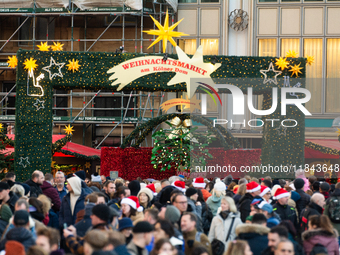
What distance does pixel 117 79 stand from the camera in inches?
648

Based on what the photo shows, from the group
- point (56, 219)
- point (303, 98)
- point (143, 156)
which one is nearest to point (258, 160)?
point (303, 98)

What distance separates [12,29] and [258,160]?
54.6 ft

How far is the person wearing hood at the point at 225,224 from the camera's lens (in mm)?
7009

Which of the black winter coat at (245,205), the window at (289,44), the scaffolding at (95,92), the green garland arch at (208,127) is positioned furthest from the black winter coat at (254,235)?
the window at (289,44)

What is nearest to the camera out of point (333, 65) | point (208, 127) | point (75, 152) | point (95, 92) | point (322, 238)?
point (322, 238)

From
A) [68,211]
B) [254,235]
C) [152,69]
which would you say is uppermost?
[152,69]

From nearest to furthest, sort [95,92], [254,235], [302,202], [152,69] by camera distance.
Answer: [254,235]
[302,202]
[152,69]
[95,92]

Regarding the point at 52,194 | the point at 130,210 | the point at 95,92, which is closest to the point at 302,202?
the point at 130,210

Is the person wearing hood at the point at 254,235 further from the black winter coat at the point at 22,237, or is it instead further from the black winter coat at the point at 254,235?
the black winter coat at the point at 22,237

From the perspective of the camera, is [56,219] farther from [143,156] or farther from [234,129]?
[234,129]

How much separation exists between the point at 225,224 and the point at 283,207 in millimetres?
1735

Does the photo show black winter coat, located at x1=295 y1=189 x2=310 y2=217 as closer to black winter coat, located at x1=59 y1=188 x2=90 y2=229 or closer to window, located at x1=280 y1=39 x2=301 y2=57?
black winter coat, located at x1=59 y1=188 x2=90 y2=229

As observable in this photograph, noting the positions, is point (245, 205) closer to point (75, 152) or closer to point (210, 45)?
point (75, 152)

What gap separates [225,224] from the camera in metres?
7.07
